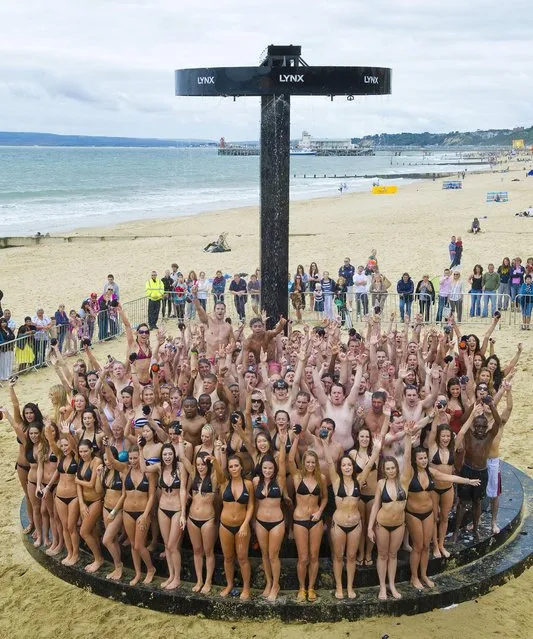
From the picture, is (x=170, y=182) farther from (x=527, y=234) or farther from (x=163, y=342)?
(x=163, y=342)

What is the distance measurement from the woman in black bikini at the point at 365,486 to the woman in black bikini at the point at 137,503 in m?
2.01

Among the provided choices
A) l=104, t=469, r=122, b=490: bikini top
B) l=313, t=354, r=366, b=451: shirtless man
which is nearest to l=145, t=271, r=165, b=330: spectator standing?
l=313, t=354, r=366, b=451: shirtless man

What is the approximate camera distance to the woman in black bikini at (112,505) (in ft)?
23.6

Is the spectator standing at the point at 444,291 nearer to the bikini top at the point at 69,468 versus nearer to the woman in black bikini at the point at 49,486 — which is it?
the woman in black bikini at the point at 49,486

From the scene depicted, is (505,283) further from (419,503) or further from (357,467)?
(357,467)

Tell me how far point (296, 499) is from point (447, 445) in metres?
1.58

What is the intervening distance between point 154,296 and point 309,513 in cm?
1118

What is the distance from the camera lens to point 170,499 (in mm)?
7066

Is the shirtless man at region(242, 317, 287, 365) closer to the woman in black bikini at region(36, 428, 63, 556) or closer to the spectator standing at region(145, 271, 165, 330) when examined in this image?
the woman in black bikini at region(36, 428, 63, 556)

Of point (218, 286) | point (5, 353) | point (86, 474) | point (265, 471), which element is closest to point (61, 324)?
point (5, 353)

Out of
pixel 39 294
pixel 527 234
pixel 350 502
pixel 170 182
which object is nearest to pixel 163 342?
pixel 350 502

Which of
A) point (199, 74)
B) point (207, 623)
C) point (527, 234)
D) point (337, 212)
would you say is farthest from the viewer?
point (337, 212)

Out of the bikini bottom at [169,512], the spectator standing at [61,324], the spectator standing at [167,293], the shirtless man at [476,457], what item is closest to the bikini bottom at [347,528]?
the shirtless man at [476,457]

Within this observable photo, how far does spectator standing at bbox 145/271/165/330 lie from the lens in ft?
56.8
